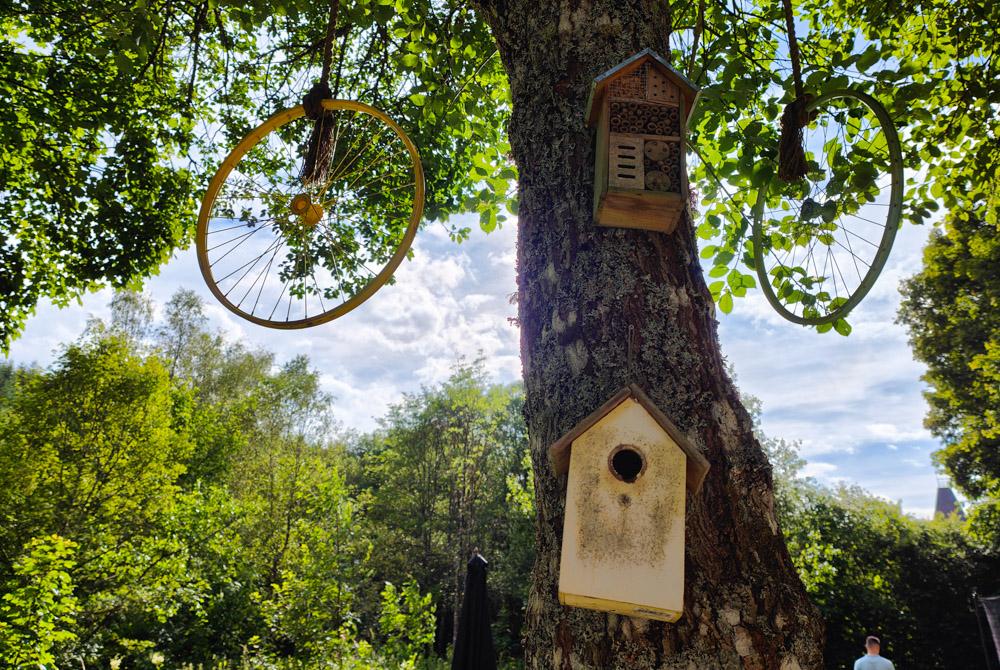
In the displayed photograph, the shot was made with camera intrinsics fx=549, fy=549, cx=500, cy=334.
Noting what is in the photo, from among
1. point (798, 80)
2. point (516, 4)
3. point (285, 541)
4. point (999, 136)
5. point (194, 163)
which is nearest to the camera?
point (798, 80)

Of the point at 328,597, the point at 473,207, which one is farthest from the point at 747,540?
the point at 328,597

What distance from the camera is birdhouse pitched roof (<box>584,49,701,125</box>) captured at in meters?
1.54

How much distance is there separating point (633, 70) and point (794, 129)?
0.72 metres

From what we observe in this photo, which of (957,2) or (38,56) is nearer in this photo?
(957,2)

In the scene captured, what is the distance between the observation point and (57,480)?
28.1ft

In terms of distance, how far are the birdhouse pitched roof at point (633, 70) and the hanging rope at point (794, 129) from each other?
1.39 ft

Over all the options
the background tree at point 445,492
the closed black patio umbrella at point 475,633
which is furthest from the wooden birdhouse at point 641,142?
the background tree at point 445,492

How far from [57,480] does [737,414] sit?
34.7 ft

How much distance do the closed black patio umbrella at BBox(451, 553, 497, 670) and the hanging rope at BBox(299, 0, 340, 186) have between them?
258cm

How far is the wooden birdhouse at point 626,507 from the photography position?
43.8 inches

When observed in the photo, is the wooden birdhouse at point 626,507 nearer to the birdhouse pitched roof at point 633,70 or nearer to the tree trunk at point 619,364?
the tree trunk at point 619,364

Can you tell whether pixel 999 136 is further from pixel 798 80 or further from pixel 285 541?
pixel 285 541

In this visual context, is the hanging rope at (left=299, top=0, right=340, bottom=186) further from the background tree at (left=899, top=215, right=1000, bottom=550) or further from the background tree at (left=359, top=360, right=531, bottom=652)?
the background tree at (left=359, top=360, right=531, bottom=652)

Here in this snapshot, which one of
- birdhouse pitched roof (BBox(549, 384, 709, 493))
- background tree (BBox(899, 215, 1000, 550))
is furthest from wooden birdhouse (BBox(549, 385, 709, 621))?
background tree (BBox(899, 215, 1000, 550))
